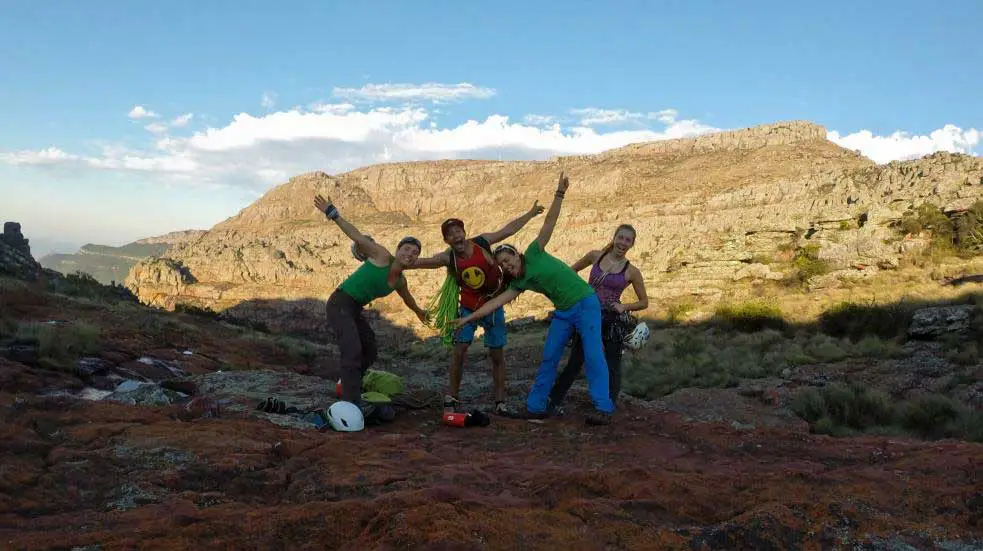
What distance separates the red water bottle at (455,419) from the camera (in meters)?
5.71

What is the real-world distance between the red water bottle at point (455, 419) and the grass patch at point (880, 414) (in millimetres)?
3948

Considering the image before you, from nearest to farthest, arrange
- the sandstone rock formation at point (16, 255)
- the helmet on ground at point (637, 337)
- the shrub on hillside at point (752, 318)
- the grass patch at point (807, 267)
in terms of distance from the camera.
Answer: the helmet on ground at point (637, 337)
the shrub on hillside at point (752, 318)
the sandstone rock formation at point (16, 255)
the grass patch at point (807, 267)

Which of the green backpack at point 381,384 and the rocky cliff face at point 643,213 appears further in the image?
the rocky cliff face at point 643,213

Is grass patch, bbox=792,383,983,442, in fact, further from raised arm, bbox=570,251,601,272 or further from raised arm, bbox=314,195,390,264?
raised arm, bbox=314,195,390,264

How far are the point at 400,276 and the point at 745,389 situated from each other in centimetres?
554

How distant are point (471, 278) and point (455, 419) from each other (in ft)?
4.33

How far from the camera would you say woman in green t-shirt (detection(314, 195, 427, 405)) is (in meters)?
5.79

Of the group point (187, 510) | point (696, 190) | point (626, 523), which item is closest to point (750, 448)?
point (626, 523)

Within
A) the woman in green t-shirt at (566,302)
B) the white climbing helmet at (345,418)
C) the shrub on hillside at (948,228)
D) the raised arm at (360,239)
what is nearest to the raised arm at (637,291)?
the woman in green t-shirt at (566,302)

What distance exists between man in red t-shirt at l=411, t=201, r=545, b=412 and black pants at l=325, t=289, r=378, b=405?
2.59 ft

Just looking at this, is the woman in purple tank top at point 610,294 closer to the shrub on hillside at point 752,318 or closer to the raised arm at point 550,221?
the raised arm at point 550,221

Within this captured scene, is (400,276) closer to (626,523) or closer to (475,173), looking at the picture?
(626,523)

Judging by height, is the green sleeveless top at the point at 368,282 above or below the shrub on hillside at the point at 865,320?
above

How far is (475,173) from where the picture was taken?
97.8 meters
